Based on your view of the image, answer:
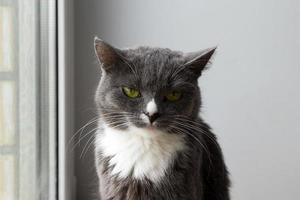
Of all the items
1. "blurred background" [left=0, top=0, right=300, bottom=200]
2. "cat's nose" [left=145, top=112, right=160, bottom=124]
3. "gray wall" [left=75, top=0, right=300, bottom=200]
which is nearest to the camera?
"cat's nose" [left=145, top=112, right=160, bottom=124]

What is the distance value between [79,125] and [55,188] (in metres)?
0.28

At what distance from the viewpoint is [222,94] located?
5.56 feet

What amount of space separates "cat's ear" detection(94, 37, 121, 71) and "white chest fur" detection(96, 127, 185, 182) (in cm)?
16

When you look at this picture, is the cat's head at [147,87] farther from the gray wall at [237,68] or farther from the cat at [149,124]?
the gray wall at [237,68]

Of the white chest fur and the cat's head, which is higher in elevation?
the cat's head

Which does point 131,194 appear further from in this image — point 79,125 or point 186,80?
point 79,125

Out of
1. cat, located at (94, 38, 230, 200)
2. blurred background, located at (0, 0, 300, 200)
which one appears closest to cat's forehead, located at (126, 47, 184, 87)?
cat, located at (94, 38, 230, 200)

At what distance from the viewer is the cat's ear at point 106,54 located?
989mm

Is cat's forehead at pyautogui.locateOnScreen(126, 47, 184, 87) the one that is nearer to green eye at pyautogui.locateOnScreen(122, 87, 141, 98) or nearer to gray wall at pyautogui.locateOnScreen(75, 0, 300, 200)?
green eye at pyautogui.locateOnScreen(122, 87, 141, 98)

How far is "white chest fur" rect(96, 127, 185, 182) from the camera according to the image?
3.42 feet

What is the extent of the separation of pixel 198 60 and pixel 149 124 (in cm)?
19

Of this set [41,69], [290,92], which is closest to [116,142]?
[41,69]
